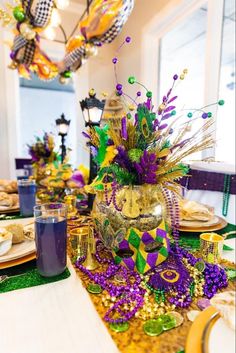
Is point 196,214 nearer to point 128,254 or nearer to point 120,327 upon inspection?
point 128,254

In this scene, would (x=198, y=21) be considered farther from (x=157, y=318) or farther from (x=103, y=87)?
(x=157, y=318)

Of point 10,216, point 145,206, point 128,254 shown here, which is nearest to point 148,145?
point 145,206

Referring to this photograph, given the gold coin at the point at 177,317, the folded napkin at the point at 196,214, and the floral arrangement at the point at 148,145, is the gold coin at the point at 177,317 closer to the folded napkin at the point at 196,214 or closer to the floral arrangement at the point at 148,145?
the floral arrangement at the point at 148,145

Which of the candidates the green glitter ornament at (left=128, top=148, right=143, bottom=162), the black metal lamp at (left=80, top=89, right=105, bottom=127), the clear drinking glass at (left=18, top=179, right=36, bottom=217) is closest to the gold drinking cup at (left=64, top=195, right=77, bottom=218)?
the clear drinking glass at (left=18, top=179, right=36, bottom=217)

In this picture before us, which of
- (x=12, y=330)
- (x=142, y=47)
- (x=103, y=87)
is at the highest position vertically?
(x=142, y=47)

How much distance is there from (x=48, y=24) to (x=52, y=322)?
1.79 metres

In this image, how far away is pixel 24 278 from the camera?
544 millimetres

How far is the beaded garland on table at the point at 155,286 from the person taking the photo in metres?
0.44

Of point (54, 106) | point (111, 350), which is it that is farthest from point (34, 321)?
Answer: point (54, 106)

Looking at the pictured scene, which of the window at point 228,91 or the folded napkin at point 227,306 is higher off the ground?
the window at point 228,91

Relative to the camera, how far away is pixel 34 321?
41cm

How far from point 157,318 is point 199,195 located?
3.66 ft

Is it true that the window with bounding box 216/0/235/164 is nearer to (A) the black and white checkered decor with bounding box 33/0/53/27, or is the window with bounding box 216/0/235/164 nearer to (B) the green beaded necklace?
(B) the green beaded necklace

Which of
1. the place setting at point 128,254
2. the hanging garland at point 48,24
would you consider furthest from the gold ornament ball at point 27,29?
the place setting at point 128,254
